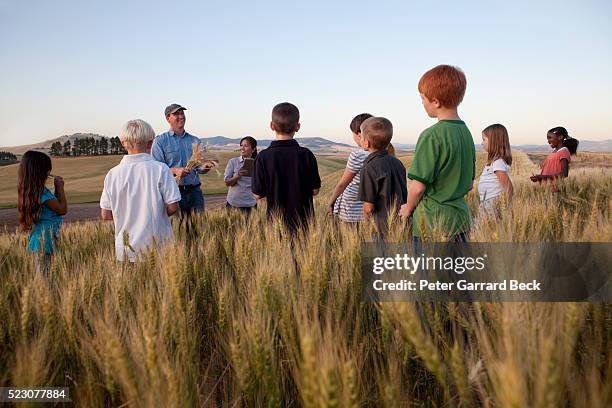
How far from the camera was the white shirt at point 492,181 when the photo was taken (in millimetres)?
3494

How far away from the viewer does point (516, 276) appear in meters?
1.28

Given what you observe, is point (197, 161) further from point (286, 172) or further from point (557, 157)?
point (557, 157)

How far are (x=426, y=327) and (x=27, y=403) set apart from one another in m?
1.09

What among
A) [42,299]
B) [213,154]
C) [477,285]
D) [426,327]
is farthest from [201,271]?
[213,154]

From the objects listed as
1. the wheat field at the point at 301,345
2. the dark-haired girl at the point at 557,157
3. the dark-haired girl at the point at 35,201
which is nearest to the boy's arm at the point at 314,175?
the wheat field at the point at 301,345

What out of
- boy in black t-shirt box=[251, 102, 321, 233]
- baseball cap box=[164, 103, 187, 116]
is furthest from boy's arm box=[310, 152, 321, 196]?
baseball cap box=[164, 103, 187, 116]

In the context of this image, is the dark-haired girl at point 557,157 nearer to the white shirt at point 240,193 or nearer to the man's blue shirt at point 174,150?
the white shirt at point 240,193

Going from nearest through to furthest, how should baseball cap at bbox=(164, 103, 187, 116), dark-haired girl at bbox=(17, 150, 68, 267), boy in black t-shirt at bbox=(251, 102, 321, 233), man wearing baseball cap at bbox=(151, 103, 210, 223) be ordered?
boy in black t-shirt at bbox=(251, 102, 321, 233) < dark-haired girl at bbox=(17, 150, 68, 267) < man wearing baseball cap at bbox=(151, 103, 210, 223) < baseball cap at bbox=(164, 103, 187, 116)

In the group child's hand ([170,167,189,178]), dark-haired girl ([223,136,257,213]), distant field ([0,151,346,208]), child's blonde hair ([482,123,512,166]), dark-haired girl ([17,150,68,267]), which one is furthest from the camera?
distant field ([0,151,346,208])

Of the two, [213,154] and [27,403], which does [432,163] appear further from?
[213,154]

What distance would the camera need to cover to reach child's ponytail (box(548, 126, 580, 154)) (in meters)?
5.02

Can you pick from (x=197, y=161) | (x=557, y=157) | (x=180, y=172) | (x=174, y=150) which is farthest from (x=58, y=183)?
(x=557, y=157)

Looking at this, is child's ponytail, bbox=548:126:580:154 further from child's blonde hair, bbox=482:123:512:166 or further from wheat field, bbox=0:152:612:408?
wheat field, bbox=0:152:612:408

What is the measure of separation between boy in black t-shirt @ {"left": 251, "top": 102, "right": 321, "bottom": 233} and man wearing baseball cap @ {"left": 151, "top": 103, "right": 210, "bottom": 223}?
189 cm
